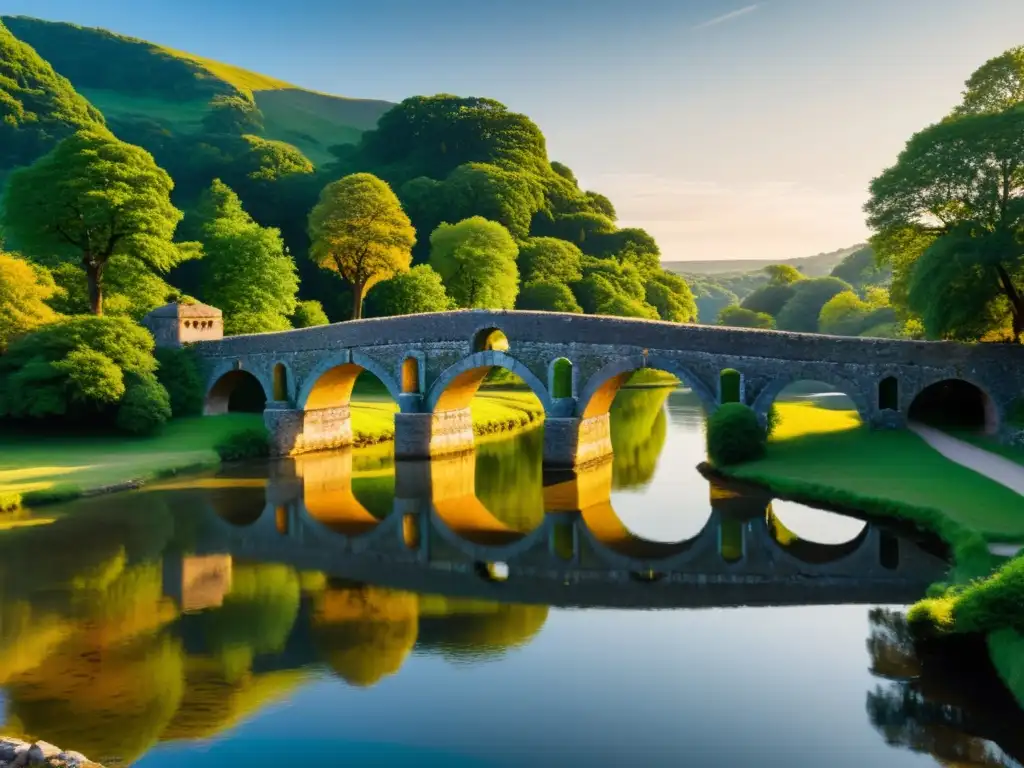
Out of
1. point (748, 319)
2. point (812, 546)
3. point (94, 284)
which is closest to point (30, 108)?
point (94, 284)

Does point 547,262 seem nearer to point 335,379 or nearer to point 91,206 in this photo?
point 335,379

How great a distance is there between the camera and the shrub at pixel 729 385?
34.9 metres

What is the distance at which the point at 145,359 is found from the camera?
4134cm

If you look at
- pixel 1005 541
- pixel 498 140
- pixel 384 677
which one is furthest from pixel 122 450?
pixel 498 140

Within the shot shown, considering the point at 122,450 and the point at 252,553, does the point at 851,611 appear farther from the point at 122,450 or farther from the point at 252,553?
the point at 122,450

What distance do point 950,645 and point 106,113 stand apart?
103693 millimetres

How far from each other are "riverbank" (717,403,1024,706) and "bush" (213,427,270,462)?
67.8 ft

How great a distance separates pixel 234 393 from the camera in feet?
159

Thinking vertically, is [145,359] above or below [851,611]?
above

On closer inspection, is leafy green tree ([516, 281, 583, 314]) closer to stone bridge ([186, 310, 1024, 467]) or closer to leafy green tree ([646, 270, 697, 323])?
leafy green tree ([646, 270, 697, 323])

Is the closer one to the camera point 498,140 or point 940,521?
point 940,521

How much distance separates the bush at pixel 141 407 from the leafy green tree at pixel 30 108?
1719 inches

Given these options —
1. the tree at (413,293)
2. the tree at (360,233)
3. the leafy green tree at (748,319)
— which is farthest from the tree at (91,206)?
the leafy green tree at (748,319)

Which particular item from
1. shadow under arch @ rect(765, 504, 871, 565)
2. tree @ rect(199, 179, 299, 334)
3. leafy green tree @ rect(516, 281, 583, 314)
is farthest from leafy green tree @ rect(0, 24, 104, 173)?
shadow under arch @ rect(765, 504, 871, 565)
